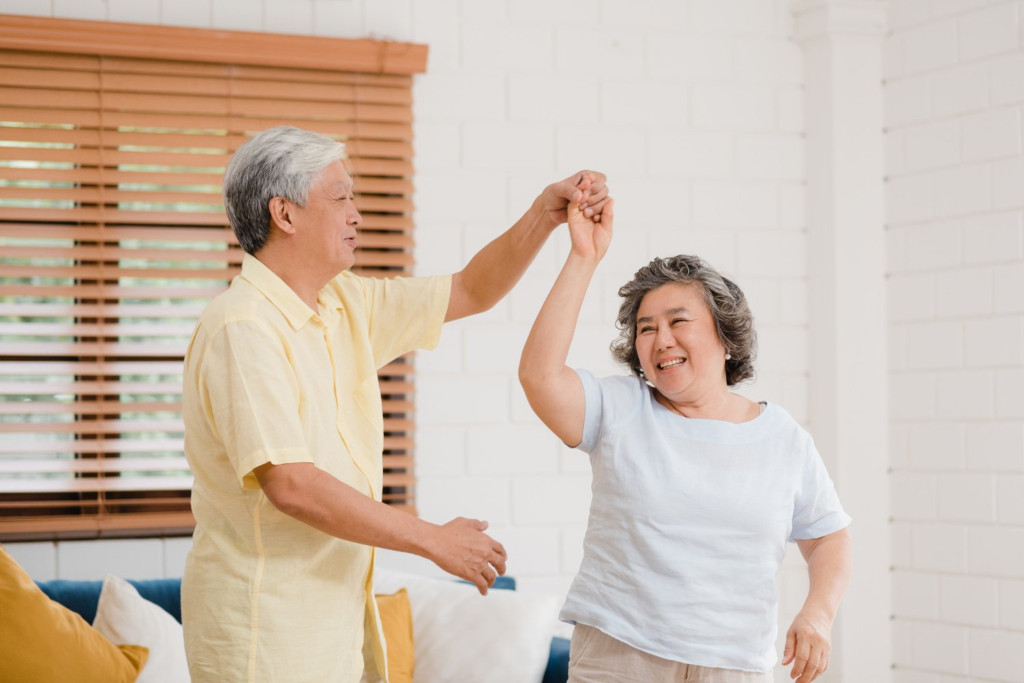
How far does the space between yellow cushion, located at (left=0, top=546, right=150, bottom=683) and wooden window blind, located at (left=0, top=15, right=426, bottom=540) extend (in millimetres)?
710

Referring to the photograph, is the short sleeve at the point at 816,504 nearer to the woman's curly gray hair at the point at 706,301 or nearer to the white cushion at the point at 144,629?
the woman's curly gray hair at the point at 706,301

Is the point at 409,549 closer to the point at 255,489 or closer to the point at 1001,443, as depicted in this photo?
the point at 255,489

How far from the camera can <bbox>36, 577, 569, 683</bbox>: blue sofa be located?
3109 millimetres

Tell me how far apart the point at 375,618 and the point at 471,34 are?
237cm

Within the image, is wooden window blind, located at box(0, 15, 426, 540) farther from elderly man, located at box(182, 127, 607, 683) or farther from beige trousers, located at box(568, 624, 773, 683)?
beige trousers, located at box(568, 624, 773, 683)

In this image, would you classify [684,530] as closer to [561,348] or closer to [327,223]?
[561,348]

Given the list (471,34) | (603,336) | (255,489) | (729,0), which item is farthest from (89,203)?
(729,0)

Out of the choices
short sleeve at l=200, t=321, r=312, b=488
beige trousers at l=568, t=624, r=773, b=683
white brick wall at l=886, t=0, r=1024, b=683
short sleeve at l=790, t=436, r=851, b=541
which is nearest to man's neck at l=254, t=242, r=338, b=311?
short sleeve at l=200, t=321, r=312, b=488

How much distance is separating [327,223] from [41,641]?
1.37 meters

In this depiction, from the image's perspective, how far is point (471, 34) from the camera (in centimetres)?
378

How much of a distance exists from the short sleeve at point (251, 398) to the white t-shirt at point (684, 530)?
1.78 ft

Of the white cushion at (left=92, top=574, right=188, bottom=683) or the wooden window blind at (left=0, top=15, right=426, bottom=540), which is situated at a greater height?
the wooden window blind at (left=0, top=15, right=426, bottom=540)

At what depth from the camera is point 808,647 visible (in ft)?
6.23

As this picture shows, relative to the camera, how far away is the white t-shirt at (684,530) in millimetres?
1899
